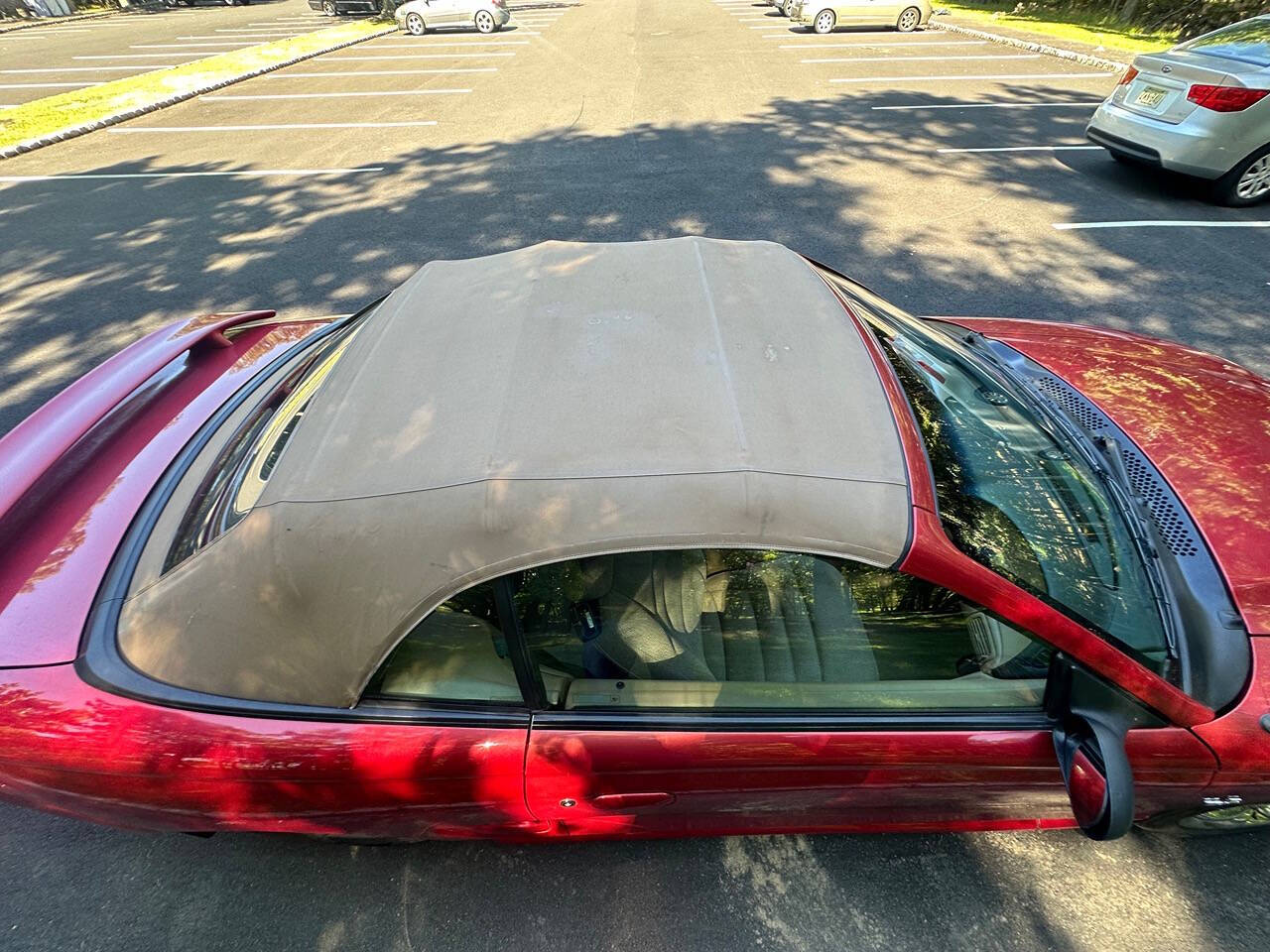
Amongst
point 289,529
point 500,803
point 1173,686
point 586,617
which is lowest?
point 500,803

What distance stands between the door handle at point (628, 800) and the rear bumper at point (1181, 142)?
283 inches

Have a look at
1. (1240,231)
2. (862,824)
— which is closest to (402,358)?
(862,824)

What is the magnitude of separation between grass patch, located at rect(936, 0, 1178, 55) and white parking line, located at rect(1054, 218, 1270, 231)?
24.7ft

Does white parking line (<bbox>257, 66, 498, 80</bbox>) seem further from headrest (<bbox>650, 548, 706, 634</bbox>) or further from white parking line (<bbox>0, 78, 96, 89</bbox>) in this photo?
headrest (<bbox>650, 548, 706, 634</bbox>)

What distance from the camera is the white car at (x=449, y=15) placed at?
17.1 m

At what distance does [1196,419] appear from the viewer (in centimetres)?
231

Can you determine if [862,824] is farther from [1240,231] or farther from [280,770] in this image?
[1240,231]

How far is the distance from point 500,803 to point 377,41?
19.7 metres

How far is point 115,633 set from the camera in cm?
177

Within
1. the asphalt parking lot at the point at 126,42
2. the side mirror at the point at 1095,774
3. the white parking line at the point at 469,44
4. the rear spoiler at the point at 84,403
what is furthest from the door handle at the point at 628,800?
the white parking line at the point at 469,44

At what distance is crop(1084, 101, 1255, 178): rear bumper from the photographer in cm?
575

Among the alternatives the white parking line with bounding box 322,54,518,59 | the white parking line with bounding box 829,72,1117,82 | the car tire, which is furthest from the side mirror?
the white parking line with bounding box 322,54,518,59

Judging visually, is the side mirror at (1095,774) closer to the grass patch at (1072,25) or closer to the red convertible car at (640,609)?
the red convertible car at (640,609)

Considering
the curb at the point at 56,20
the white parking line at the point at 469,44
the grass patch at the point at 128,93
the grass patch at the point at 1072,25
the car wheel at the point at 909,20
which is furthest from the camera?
the curb at the point at 56,20
